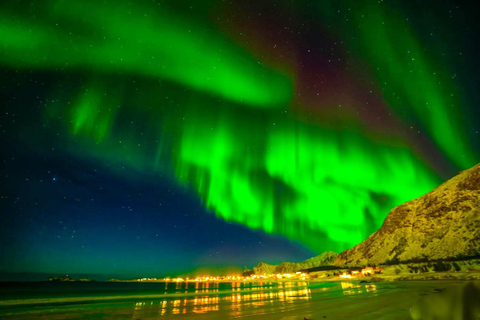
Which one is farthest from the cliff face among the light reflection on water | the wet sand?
the wet sand

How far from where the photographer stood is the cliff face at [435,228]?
106250 mm

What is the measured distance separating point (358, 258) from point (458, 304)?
17494 centimetres

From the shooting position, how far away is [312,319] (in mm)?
14445

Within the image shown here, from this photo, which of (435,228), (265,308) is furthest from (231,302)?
(435,228)

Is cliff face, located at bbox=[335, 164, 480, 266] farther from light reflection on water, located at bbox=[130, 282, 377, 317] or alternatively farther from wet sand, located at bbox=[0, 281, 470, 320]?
wet sand, located at bbox=[0, 281, 470, 320]

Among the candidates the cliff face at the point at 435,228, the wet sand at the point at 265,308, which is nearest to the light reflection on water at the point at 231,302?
the wet sand at the point at 265,308

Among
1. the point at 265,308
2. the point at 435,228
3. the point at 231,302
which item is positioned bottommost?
the point at 265,308

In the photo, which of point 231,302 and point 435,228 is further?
point 435,228

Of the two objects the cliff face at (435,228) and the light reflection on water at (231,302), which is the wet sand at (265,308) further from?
the cliff face at (435,228)

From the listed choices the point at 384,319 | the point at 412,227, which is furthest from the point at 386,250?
the point at 384,319

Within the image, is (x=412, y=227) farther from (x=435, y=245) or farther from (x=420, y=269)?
(x=420, y=269)

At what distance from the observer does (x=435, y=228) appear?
125 m

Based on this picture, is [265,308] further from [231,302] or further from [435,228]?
[435,228]

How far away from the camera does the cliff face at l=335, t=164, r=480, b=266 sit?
10625cm
